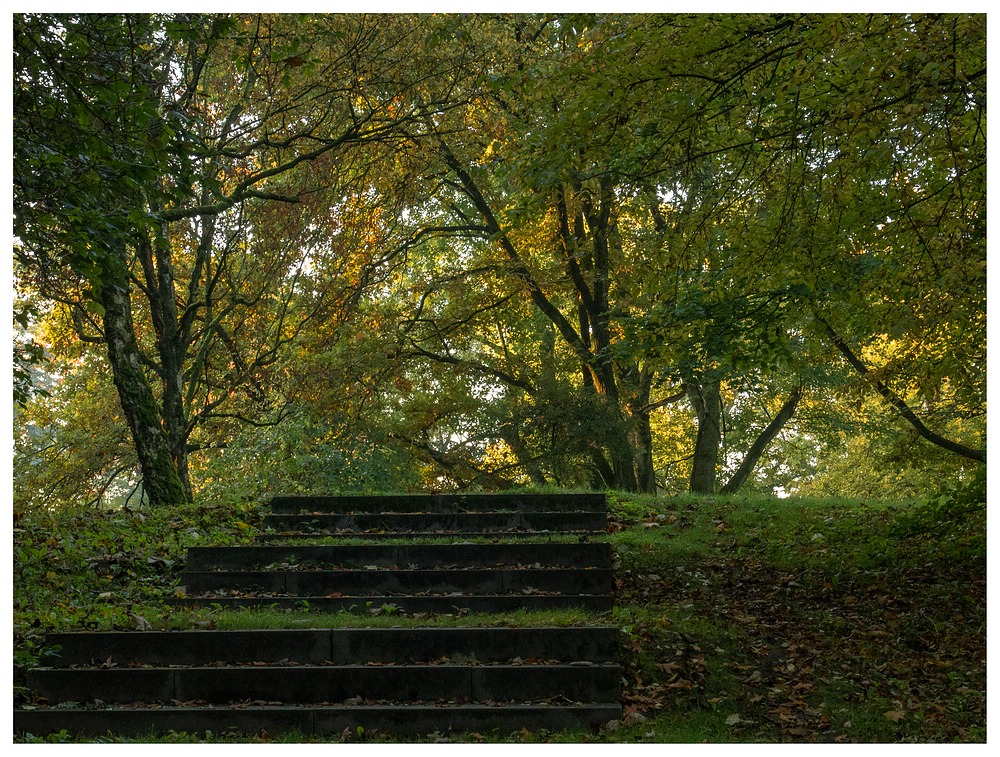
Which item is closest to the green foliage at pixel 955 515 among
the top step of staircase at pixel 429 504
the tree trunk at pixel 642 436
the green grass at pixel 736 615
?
the green grass at pixel 736 615

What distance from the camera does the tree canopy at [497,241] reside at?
676 centimetres

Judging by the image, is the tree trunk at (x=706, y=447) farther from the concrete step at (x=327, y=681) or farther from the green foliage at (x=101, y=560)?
the concrete step at (x=327, y=681)

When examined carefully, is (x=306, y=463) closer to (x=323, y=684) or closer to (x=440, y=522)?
(x=440, y=522)

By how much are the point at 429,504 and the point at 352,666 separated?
14.6 ft

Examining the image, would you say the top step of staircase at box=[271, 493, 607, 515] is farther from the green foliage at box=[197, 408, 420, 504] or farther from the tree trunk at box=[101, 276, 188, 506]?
the green foliage at box=[197, 408, 420, 504]

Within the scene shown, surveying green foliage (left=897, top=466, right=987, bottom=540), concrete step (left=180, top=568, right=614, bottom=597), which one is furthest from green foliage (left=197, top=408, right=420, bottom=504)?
green foliage (left=897, top=466, right=987, bottom=540)

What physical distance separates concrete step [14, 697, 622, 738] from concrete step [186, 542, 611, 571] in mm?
2843

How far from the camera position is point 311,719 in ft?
18.5

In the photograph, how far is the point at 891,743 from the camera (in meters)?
5.43

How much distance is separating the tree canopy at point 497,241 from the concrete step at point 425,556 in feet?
6.65

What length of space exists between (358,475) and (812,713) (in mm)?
9516

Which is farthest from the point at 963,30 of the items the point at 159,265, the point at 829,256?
the point at 159,265

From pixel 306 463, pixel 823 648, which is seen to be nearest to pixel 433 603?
pixel 823 648

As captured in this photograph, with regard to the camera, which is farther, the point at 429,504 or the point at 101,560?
the point at 429,504
